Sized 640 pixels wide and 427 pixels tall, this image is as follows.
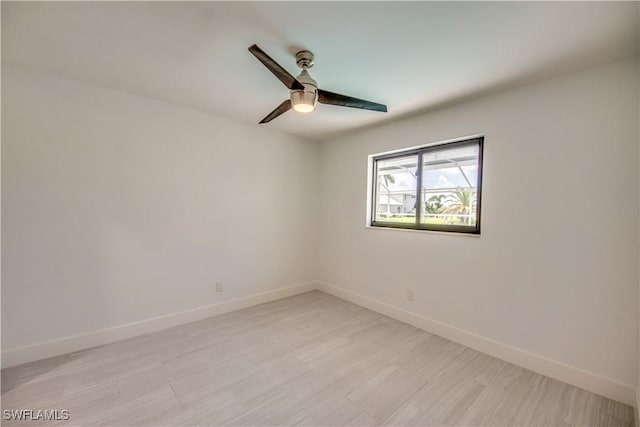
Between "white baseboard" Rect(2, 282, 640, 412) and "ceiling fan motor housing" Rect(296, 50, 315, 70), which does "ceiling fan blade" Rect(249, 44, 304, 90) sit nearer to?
"ceiling fan motor housing" Rect(296, 50, 315, 70)

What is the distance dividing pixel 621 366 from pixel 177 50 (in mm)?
3753

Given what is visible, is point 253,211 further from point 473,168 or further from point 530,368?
point 530,368

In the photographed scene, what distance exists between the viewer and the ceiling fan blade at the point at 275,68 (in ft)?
5.37

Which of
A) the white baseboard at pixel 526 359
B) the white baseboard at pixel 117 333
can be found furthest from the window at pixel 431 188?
the white baseboard at pixel 117 333

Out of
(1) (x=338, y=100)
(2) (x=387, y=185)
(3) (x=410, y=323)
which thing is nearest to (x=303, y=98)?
(1) (x=338, y=100)

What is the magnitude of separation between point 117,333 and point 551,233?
389 cm

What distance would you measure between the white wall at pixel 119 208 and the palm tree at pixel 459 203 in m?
2.20

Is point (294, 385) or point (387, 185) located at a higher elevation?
point (387, 185)

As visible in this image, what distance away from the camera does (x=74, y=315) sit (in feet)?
7.70

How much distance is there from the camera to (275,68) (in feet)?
5.55

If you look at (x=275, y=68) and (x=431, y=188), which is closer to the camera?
(x=275, y=68)

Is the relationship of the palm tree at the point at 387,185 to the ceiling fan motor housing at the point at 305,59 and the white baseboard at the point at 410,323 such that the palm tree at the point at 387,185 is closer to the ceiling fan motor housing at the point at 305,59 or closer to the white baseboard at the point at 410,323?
the white baseboard at the point at 410,323

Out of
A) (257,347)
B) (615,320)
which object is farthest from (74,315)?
(615,320)

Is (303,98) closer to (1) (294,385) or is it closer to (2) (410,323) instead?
(1) (294,385)
